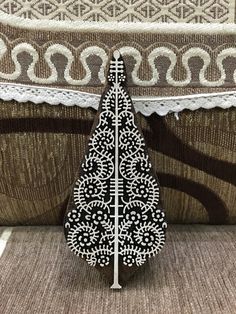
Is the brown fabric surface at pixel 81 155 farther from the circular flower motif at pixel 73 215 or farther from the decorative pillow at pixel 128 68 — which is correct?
the circular flower motif at pixel 73 215

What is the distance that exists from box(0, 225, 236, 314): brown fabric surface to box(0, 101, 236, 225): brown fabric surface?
6cm

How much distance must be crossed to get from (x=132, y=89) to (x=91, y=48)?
0.27 ft

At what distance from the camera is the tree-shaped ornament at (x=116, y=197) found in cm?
65

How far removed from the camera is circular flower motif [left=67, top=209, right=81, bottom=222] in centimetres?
66

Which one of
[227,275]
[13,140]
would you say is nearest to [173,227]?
[227,275]

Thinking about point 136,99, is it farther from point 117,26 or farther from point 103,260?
point 103,260

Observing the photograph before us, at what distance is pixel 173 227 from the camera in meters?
0.83

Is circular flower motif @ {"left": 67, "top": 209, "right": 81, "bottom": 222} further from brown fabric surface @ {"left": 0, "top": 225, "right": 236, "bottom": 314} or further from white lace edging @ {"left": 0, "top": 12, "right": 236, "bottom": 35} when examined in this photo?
white lace edging @ {"left": 0, "top": 12, "right": 236, "bottom": 35}

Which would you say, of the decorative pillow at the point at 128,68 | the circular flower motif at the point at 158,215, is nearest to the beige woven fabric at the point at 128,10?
the decorative pillow at the point at 128,68

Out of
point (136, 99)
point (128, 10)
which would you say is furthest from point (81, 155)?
point (128, 10)

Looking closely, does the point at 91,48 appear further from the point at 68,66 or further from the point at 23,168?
the point at 23,168

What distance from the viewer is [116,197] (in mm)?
657

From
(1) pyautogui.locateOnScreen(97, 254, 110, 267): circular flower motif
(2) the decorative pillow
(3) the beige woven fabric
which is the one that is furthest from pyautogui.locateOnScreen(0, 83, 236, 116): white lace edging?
(1) pyautogui.locateOnScreen(97, 254, 110, 267): circular flower motif

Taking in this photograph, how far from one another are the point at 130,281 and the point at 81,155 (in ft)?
0.65
